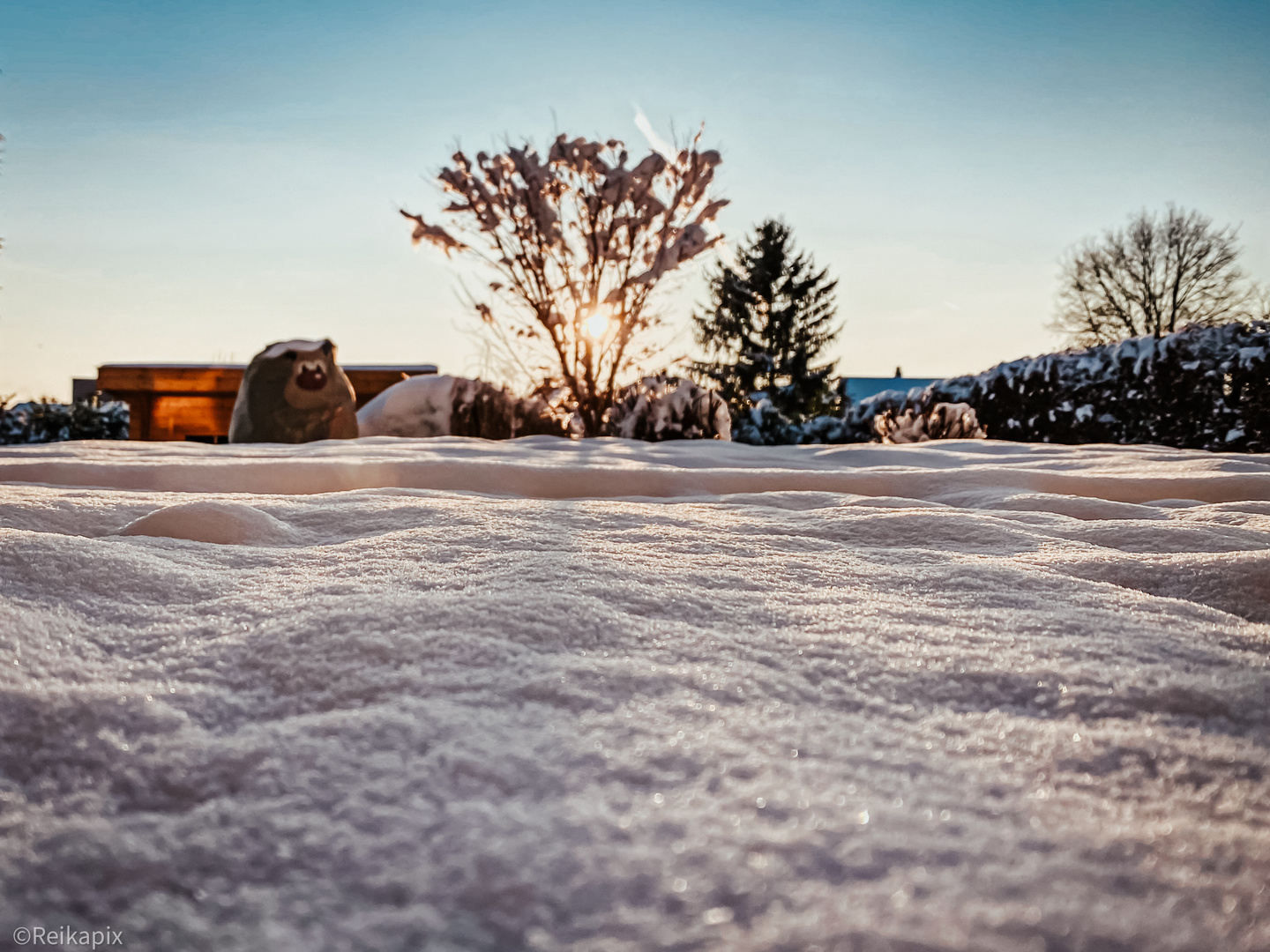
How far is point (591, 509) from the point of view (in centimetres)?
104

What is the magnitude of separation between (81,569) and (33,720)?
0.89ft

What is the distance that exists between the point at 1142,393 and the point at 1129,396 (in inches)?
2.9

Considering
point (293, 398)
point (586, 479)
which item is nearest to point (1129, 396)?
point (586, 479)

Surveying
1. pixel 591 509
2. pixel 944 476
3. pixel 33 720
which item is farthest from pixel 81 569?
pixel 944 476

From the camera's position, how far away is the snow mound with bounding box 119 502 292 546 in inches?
31.5

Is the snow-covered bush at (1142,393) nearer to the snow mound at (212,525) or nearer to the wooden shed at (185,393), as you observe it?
the snow mound at (212,525)

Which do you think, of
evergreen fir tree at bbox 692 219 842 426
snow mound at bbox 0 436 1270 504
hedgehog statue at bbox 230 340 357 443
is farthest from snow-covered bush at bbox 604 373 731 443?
evergreen fir tree at bbox 692 219 842 426

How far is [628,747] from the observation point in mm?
337

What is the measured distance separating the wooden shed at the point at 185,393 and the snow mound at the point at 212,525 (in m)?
7.52

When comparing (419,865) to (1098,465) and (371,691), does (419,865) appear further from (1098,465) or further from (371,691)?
(1098,465)

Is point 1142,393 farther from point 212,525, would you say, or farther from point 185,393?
point 185,393

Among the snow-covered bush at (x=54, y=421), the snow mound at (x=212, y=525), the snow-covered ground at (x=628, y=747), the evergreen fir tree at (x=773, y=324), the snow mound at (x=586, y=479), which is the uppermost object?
the evergreen fir tree at (x=773, y=324)

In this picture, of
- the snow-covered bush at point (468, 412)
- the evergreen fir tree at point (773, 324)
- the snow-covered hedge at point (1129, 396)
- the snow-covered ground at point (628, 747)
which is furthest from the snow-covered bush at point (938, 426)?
the evergreen fir tree at point (773, 324)

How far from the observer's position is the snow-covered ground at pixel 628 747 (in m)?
0.25
